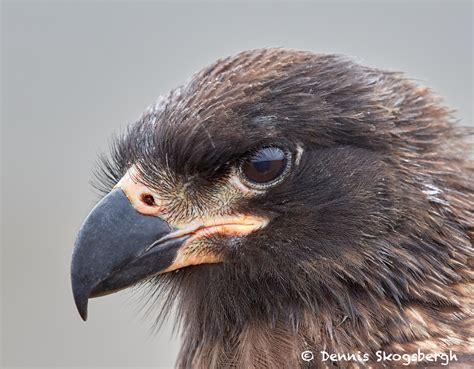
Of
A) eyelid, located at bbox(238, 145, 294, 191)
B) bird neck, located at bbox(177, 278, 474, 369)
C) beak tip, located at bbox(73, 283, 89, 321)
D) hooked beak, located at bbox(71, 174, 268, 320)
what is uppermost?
eyelid, located at bbox(238, 145, 294, 191)

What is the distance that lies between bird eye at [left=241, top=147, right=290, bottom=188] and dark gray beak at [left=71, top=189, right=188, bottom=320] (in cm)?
45

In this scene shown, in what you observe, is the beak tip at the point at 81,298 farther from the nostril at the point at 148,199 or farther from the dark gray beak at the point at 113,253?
the nostril at the point at 148,199

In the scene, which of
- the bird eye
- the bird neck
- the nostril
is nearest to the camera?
the bird neck

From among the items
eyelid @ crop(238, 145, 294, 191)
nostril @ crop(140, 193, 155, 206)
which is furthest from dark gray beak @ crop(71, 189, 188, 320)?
eyelid @ crop(238, 145, 294, 191)

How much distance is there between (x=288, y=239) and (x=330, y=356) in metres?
0.53

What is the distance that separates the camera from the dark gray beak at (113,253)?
397 cm

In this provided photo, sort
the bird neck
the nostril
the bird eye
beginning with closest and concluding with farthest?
the bird neck < the bird eye < the nostril

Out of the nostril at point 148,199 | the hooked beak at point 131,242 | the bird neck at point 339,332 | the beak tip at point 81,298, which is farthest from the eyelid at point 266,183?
the beak tip at point 81,298

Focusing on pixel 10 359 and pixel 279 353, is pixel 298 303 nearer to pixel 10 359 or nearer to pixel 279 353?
pixel 279 353

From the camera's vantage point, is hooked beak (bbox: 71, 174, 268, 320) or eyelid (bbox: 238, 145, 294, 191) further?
eyelid (bbox: 238, 145, 294, 191)

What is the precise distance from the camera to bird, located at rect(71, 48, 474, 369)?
13.1ft

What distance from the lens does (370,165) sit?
4.16m

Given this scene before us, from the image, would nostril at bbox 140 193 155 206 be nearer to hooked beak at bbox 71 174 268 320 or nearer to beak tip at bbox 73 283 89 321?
hooked beak at bbox 71 174 268 320

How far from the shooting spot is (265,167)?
4.07 meters
